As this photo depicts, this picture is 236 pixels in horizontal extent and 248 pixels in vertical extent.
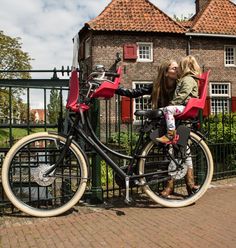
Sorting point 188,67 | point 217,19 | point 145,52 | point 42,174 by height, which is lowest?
point 42,174

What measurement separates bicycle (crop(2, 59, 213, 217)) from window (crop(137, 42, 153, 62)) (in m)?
20.4

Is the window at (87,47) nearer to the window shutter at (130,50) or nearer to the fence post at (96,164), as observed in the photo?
the window shutter at (130,50)

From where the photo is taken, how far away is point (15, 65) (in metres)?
33.2

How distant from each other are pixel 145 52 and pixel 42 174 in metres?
21.5

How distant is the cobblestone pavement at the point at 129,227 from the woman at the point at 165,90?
0.32m

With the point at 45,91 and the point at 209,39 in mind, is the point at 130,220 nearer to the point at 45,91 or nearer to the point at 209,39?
the point at 45,91

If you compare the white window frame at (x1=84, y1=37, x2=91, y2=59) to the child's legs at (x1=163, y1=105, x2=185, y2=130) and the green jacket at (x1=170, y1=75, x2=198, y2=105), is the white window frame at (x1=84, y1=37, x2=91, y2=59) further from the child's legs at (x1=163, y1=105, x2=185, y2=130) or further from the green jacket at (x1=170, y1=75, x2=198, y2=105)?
the child's legs at (x1=163, y1=105, x2=185, y2=130)

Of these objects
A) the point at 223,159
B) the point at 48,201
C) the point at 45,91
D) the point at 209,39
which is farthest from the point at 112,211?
the point at 209,39

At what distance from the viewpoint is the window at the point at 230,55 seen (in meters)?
26.4

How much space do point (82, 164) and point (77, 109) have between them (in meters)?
0.61

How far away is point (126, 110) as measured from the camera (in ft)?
17.3

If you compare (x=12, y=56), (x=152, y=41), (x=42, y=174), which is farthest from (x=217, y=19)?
(x=42, y=174)

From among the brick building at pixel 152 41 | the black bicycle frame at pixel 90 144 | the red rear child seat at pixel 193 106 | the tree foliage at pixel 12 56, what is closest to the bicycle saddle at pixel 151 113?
the red rear child seat at pixel 193 106

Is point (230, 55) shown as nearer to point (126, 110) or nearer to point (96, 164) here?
point (126, 110)
